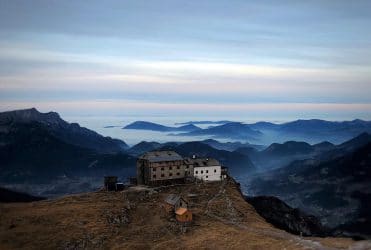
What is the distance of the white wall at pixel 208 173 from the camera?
143 metres

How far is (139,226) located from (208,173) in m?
45.3

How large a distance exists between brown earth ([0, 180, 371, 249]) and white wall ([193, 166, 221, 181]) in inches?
631

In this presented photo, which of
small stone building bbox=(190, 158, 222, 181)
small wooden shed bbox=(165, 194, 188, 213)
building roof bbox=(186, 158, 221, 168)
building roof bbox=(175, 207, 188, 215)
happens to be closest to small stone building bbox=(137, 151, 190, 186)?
building roof bbox=(186, 158, 221, 168)

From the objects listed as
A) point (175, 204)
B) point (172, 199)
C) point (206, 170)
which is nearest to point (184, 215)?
point (175, 204)

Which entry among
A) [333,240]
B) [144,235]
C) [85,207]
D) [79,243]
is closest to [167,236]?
[144,235]

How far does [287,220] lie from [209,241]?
79.0 meters

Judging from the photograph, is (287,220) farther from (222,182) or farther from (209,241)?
(209,241)

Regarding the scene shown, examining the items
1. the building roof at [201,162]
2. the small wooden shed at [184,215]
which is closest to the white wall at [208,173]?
the building roof at [201,162]

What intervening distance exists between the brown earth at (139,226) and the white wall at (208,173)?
1602 cm

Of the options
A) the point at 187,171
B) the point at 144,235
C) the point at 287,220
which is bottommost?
the point at 287,220

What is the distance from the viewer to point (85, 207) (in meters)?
114

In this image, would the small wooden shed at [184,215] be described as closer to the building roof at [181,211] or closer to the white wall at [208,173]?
the building roof at [181,211]

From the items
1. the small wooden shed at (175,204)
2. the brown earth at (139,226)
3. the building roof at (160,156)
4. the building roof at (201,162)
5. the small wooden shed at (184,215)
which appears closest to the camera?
the brown earth at (139,226)

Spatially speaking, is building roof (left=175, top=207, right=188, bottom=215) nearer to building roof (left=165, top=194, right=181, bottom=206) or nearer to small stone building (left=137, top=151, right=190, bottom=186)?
building roof (left=165, top=194, right=181, bottom=206)
